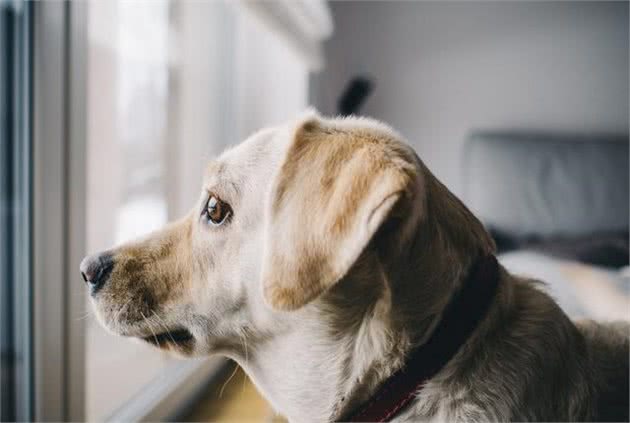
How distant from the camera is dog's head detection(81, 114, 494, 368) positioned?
607 millimetres


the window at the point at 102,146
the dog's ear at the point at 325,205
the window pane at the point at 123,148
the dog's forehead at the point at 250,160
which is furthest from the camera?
the window pane at the point at 123,148

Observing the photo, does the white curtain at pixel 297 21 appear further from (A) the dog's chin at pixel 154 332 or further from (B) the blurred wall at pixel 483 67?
(A) the dog's chin at pixel 154 332

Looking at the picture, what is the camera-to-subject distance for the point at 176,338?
0.83m

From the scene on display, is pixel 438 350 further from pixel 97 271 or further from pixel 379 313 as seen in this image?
pixel 97 271

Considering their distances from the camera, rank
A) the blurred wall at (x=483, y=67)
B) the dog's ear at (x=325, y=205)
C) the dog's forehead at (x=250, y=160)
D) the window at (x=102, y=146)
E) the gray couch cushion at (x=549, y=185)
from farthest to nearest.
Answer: the blurred wall at (x=483, y=67) < the gray couch cushion at (x=549, y=185) < the window at (x=102, y=146) < the dog's forehead at (x=250, y=160) < the dog's ear at (x=325, y=205)

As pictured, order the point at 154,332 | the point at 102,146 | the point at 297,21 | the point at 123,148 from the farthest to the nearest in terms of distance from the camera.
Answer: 1. the point at 297,21
2. the point at 123,148
3. the point at 102,146
4. the point at 154,332

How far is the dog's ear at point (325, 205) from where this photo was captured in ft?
1.91

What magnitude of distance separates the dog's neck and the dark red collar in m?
0.01

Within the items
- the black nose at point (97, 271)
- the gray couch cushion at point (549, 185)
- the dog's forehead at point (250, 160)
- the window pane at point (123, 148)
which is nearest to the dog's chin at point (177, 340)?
the black nose at point (97, 271)

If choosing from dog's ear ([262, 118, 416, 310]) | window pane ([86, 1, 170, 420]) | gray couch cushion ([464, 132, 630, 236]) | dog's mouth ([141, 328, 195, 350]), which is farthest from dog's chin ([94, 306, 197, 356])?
gray couch cushion ([464, 132, 630, 236])

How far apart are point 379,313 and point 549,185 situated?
2497 mm

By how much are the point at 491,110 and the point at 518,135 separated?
0.28 meters

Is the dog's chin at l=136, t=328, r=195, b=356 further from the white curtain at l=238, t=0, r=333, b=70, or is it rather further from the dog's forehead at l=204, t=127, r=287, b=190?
the white curtain at l=238, t=0, r=333, b=70

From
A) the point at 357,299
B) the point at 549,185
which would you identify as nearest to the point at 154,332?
Answer: the point at 357,299
